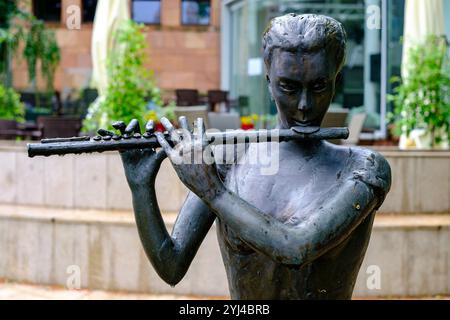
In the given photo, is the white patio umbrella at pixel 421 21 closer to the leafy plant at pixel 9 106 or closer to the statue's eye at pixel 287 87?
the leafy plant at pixel 9 106

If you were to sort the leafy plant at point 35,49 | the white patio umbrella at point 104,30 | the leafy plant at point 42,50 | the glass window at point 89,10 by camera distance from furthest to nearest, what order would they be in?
the glass window at point 89,10, the leafy plant at point 42,50, the leafy plant at point 35,49, the white patio umbrella at point 104,30

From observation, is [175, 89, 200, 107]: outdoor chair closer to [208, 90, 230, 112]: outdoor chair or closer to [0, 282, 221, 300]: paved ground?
[208, 90, 230, 112]: outdoor chair

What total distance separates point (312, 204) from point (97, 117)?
7442 millimetres

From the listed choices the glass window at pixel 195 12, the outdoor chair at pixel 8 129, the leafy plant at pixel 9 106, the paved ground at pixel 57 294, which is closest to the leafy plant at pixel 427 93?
the paved ground at pixel 57 294

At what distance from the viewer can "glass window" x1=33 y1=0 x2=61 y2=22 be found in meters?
23.3

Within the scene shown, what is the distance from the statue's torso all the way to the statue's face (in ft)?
0.36

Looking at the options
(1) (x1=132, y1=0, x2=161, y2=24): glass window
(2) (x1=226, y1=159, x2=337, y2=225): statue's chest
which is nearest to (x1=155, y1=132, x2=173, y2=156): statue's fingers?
(2) (x1=226, y1=159, x2=337, y2=225): statue's chest

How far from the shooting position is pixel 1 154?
695cm

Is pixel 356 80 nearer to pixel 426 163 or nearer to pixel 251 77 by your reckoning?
pixel 251 77

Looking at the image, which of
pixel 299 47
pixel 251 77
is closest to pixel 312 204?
pixel 299 47

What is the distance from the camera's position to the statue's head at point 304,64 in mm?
1848

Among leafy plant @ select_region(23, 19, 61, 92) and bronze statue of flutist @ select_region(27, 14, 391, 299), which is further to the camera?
leafy plant @ select_region(23, 19, 61, 92)

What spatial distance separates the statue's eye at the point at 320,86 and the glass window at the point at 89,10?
22055 mm

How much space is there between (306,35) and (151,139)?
0.42 metres
